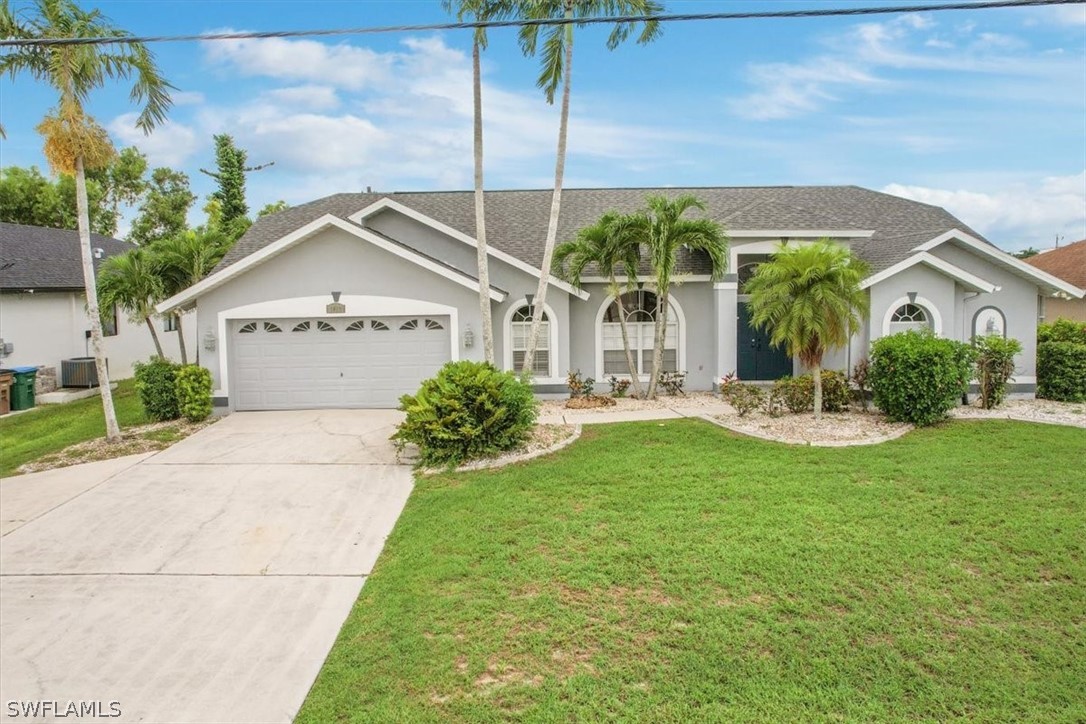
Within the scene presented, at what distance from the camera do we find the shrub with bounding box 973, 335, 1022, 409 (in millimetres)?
12906

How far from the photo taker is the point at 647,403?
14406mm

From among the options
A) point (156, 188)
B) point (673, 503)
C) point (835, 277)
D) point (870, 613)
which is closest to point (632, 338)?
point (835, 277)

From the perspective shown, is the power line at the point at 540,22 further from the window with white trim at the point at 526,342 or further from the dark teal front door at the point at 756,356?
the dark teal front door at the point at 756,356

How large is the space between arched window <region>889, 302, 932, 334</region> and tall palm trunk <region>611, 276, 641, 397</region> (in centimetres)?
550

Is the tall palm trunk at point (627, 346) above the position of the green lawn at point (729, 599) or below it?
above

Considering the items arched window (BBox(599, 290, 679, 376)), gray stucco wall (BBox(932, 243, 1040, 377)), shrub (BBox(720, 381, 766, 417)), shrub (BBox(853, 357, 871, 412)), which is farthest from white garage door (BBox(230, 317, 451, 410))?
gray stucco wall (BBox(932, 243, 1040, 377))

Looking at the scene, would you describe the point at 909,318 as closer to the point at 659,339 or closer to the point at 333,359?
the point at 659,339

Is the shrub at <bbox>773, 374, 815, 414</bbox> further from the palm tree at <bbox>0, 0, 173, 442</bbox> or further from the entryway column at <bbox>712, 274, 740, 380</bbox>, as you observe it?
the palm tree at <bbox>0, 0, 173, 442</bbox>

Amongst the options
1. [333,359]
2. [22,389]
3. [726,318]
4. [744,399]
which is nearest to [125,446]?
[333,359]

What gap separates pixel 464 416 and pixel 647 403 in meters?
5.56

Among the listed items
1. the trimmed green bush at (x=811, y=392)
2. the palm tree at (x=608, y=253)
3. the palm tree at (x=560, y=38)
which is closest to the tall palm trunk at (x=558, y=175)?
the palm tree at (x=560, y=38)

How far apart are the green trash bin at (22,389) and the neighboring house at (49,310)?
125cm

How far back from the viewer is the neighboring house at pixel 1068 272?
24984mm

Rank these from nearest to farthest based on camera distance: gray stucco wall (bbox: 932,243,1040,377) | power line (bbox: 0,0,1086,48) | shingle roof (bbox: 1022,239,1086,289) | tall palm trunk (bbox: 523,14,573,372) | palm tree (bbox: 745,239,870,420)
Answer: power line (bbox: 0,0,1086,48), palm tree (bbox: 745,239,870,420), tall palm trunk (bbox: 523,14,573,372), gray stucco wall (bbox: 932,243,1040,377), shingle roof (bbox: 1022,239,1086,289)
